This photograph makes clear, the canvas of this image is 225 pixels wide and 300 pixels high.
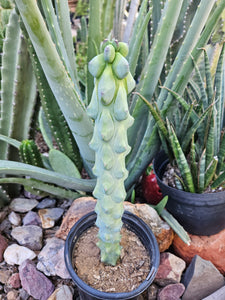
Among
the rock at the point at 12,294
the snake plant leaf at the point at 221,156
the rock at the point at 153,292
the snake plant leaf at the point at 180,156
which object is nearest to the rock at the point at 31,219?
the rock at the point at 12,294

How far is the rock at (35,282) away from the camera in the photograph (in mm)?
889

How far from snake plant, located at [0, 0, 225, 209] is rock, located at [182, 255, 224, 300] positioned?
35 centimetres

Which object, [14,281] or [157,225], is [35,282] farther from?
[157,225]

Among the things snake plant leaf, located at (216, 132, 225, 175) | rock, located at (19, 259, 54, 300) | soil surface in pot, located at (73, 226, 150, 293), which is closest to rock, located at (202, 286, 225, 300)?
soil surface in pot, located at (73, 226, 150, 293)

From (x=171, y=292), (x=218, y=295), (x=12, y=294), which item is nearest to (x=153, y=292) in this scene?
(x=171, y=292)

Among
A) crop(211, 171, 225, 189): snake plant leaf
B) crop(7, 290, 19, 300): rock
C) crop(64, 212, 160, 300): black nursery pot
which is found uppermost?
crop(211, 171, 225, 189): snake plant leaf

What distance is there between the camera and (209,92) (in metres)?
0.94

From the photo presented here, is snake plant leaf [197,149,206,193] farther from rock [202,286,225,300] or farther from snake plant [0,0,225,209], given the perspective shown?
rock [202,286,225,300]

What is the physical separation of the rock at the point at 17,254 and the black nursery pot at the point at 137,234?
0.24m

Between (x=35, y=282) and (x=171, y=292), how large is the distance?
41cm

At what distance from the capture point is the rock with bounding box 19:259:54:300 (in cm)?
89

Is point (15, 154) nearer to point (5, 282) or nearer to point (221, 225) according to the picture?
point (5, 282)

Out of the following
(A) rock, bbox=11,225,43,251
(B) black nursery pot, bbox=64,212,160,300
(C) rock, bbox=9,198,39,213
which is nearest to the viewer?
(B) black nursery pot, bbox=64,212,160,300

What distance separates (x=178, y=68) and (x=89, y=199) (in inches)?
20.5
